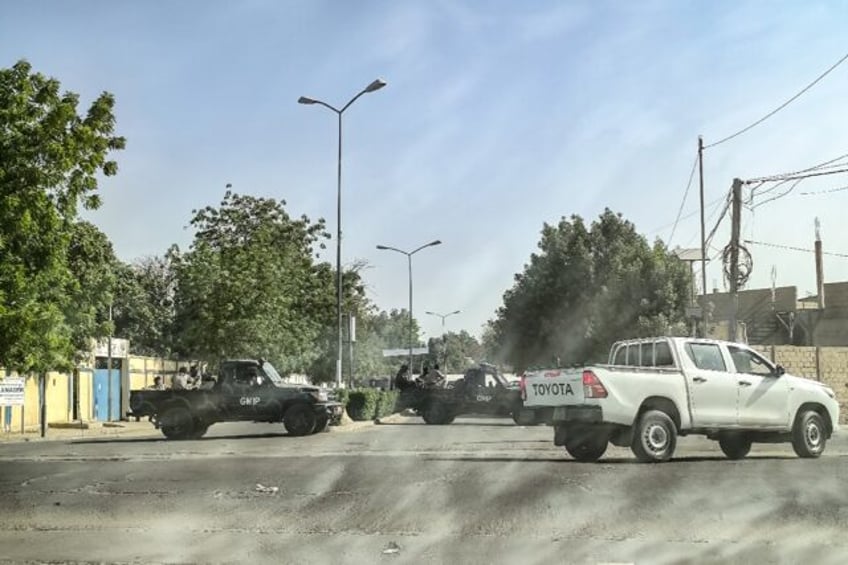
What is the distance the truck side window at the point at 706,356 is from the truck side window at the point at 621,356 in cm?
129

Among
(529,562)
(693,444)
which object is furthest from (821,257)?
(529,562)

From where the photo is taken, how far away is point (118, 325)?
64.2 metres

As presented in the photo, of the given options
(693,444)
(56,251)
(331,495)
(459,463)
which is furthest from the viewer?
(56,251)

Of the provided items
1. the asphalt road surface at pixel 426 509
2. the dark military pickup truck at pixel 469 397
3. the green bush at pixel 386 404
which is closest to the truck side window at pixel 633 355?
the asphalt road surface at pixel 426 509

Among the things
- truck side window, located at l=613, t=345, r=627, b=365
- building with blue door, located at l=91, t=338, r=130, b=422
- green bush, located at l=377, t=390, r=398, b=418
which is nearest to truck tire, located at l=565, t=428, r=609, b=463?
truck side window, located at l=613, t=345, r=627, b=365

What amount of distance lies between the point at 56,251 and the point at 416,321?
91.4 meters

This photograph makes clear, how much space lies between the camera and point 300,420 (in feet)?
76.3

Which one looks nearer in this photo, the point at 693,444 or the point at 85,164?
the point at 693,444

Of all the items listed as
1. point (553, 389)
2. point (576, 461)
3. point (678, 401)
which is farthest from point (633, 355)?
point (576, 461)

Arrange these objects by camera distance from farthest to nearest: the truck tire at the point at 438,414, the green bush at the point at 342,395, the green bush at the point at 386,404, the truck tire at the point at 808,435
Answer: the green bush at the point at 386,404 < the truck tire at the point at 438,414 < the green bush at the point at 342,395 < the truck tire at the point at 808,435

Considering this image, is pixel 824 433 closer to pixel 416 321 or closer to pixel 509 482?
pixel 509 482

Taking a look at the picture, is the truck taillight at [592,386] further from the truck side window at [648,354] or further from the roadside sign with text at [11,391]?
the roadside sign with text at [11,391]

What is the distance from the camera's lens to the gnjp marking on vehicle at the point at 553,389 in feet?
47.3

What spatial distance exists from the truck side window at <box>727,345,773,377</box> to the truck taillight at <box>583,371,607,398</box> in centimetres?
262
